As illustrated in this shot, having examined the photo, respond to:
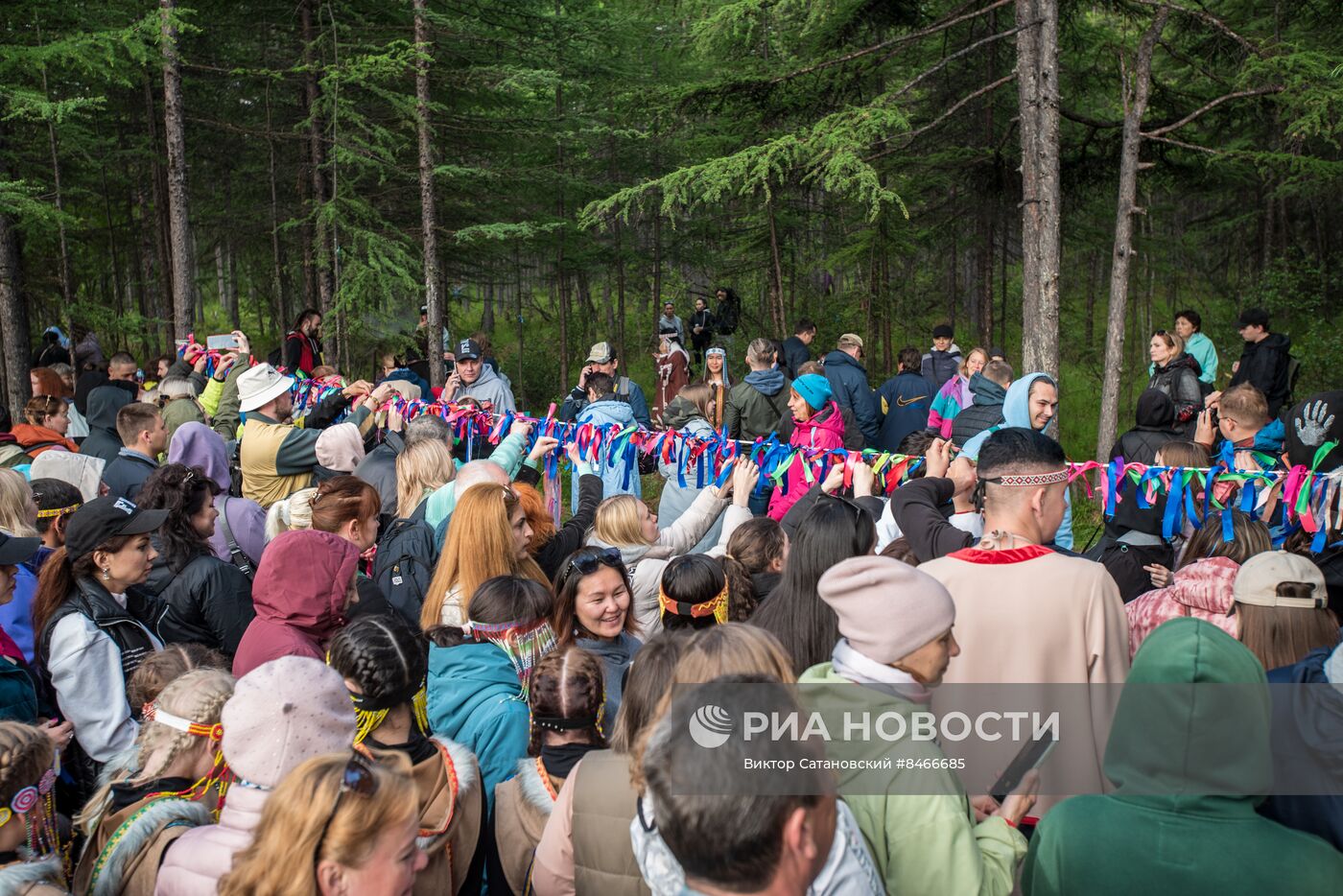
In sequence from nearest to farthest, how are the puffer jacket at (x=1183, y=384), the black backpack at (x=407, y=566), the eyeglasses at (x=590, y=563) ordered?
the eyeglasses at (x=590, y=563) < the black backpack at (x=407, y=566) < the puffer jacket at (x=1183, y=384)

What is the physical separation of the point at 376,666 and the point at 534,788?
2.16 ft

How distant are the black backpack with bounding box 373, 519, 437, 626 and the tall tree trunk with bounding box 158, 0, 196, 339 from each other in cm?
1030

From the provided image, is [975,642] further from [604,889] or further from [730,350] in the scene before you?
[730,350]

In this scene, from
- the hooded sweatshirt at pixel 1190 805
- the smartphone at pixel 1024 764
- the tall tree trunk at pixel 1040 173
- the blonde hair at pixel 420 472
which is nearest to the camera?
the hooded sweatshirt at pixel 1190 805

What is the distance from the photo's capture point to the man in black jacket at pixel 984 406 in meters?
8.12

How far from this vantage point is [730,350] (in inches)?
856

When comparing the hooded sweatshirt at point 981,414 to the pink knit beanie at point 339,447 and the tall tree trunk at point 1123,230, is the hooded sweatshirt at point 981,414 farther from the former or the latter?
the tall tree trunk at point 1123,230

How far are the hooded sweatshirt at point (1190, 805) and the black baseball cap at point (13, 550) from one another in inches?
158

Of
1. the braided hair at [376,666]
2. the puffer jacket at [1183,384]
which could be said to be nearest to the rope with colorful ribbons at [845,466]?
the braided hair at [376,666]

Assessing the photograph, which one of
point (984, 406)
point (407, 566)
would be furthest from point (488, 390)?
point (407, 566)

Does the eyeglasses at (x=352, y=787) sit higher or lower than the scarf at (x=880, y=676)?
lower

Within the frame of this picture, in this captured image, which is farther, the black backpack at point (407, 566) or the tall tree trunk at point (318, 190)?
the tall tree trunk at point (318, 190)

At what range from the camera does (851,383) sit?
11.3 metres

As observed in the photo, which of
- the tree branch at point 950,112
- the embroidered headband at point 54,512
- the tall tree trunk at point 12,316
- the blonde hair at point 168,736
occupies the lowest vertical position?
the blonde hair at point 168,736
